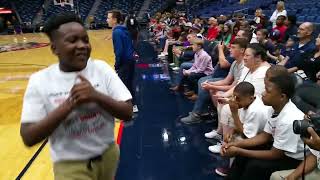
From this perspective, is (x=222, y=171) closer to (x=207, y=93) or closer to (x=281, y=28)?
(x=207, y=93)

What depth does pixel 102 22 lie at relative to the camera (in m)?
31.0

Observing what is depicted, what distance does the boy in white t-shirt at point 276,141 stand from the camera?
2.51m

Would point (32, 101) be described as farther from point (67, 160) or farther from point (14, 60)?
point (14, 60)

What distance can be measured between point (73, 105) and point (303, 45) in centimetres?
423

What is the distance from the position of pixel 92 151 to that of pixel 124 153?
251 centimetres

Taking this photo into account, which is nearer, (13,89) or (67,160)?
(67,160)

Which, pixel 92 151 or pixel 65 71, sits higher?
pixel 65 71

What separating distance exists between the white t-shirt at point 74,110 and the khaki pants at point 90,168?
0.03 m

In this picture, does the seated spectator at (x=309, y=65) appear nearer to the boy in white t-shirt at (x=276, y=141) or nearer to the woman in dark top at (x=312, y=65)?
the woman in dark top at (x=312, y=65)

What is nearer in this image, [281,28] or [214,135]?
[214,135]

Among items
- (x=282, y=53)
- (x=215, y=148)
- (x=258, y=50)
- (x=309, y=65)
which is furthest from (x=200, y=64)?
(x=258, y=50)

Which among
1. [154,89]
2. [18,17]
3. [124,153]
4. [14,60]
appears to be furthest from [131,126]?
[18,17]

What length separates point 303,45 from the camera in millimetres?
4938

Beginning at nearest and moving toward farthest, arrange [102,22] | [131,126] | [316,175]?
[316,175] → [131,126] → [102,22]
